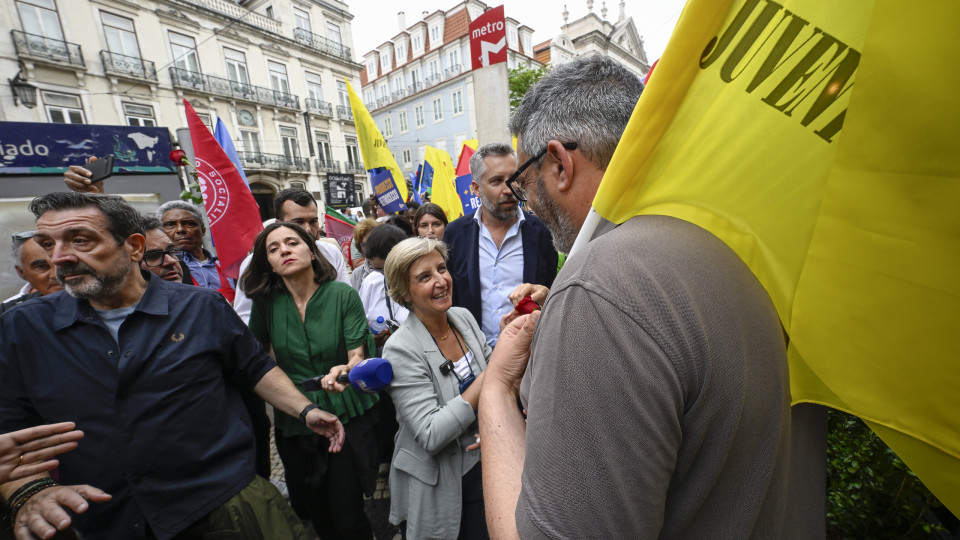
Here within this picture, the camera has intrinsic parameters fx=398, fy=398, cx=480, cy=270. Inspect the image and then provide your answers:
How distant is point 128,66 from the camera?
18359 millimetres

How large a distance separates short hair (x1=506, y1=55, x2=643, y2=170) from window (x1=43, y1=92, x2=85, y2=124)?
23234 mm

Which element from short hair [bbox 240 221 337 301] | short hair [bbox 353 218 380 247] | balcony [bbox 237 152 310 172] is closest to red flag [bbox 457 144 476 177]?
short hair [bbox 353 218 380 247]

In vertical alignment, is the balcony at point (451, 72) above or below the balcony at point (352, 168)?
above

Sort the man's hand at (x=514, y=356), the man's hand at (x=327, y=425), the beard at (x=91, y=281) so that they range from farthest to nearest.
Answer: the man's hand at (x=327, y=425) → the beard at (x=91, y=281) → the man's hand at (x=514, y=356)

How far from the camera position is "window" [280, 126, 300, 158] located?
2504cm

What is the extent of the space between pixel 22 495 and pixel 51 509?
191mm

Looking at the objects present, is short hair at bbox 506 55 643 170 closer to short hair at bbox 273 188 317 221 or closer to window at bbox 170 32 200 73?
short hair at bbox 273 188 317 221

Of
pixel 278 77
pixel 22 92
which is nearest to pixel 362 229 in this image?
pixel 22 92

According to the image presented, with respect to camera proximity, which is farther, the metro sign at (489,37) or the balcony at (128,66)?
the balcony at (128,66)

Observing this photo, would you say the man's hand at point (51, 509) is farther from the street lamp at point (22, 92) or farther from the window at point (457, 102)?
the window at point (457, 102)

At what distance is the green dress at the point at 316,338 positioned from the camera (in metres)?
2.55

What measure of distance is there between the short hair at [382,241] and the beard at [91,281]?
207 cm

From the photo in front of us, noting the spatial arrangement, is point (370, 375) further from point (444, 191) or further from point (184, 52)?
point (184, 52)

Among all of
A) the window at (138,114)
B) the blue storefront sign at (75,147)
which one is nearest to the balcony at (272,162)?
the window at (138,114)
